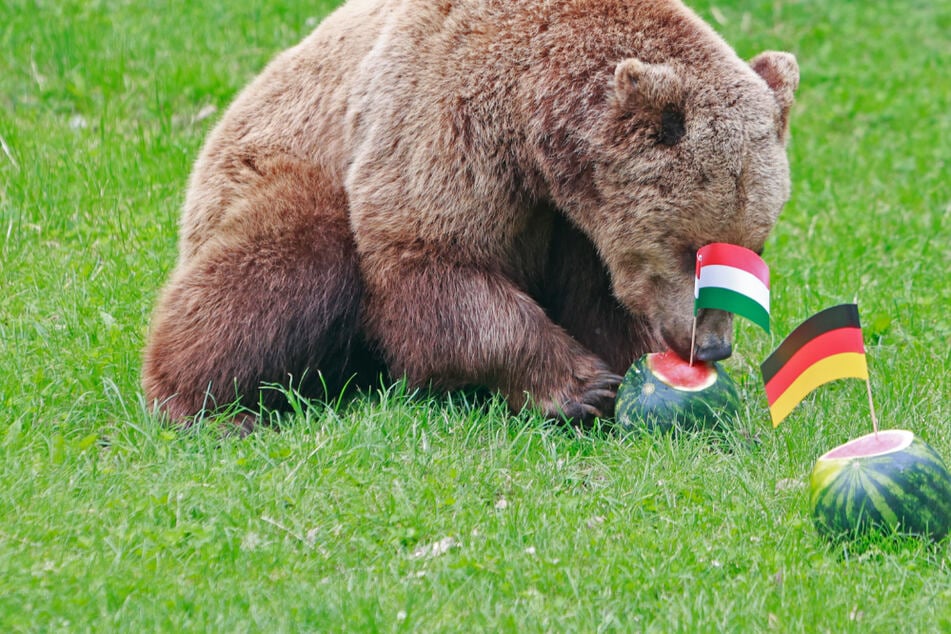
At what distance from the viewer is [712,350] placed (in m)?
5.24

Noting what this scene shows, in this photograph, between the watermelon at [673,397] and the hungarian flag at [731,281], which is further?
the watermelon at [673,397]

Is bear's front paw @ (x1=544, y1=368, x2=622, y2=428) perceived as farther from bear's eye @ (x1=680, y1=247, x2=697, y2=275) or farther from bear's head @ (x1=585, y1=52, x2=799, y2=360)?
bear's eye @ (x1=680, y1=247, x2=697, y2=275)

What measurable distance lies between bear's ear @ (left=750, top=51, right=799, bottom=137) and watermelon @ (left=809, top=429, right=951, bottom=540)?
1606 millimetres

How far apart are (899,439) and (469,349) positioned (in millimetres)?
1897

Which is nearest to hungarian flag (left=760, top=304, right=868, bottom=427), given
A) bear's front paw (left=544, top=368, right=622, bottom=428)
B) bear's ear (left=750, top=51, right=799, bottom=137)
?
bear's front paw (left=544, top=368, right=622, bottom=428)

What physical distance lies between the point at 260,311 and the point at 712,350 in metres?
1.96

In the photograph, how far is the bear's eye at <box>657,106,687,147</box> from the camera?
5109 mm

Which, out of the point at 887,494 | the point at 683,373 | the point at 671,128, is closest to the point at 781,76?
the point at 671,128

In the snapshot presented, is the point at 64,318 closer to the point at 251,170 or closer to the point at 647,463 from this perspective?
the point at 251,170

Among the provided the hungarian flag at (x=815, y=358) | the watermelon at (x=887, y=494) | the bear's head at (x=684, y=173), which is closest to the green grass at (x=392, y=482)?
the watermelon at (x=887, y=494)

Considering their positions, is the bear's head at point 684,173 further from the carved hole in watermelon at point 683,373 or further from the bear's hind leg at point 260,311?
the bear's hind leg at point 260,311

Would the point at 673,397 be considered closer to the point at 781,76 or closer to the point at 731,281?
the point at 731,281

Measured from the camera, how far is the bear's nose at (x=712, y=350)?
524 centimetres

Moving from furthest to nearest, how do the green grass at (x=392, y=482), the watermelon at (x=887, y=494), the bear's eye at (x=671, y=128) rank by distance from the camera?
the bear's eye at (x=671, y=128)
the watermelon at (x=887, y=494)
the green grass at (x=392, y=482)
